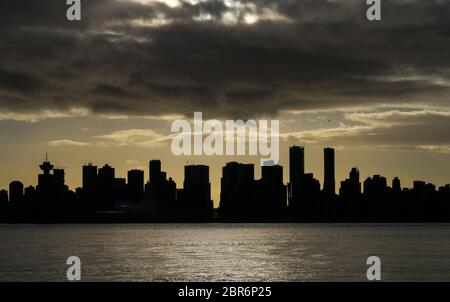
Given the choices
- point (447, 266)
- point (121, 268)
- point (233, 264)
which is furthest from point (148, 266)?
point (447, 266)
